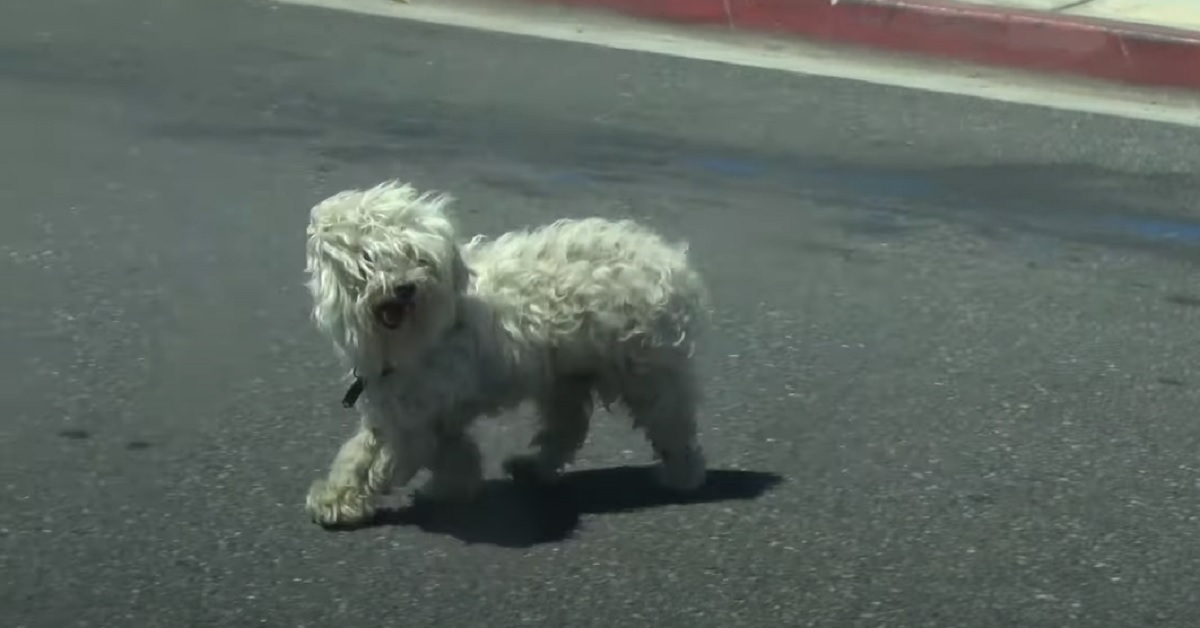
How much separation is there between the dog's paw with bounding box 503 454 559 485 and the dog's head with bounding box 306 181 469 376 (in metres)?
0.72

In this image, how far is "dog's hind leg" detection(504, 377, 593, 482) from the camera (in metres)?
5.92

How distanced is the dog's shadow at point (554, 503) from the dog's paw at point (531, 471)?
0.05ft

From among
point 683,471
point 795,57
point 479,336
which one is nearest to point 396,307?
point 479,336

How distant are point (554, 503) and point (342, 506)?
0.62m

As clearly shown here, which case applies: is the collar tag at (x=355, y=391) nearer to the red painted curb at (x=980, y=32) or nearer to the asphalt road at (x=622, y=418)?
the asphalt road at (x=622, y=418)

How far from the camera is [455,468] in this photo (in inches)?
222

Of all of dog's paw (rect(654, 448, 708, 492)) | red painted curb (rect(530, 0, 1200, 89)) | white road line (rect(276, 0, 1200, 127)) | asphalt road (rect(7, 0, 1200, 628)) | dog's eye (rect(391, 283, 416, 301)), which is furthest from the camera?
red painted curb (rect(530, 0, 1200, 89))

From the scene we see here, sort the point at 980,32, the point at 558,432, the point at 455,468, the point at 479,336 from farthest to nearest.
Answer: the point at 980,32, the point at 558,432, the point at 455,468, the point at 479,336

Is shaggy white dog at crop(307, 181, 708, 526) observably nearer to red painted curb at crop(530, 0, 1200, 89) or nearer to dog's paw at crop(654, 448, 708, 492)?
dog's paw at crop(654, 448, 708, 492)

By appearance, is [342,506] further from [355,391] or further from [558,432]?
[558,432]

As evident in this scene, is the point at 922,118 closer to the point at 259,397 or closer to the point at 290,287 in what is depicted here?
the point at 290,287

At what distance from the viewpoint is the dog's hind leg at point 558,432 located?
19.4ft

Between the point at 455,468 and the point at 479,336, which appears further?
the point at 455,468

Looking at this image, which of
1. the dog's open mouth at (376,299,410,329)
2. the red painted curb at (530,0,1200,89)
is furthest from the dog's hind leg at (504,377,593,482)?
the red painted curb at (530,0,1200,89)
